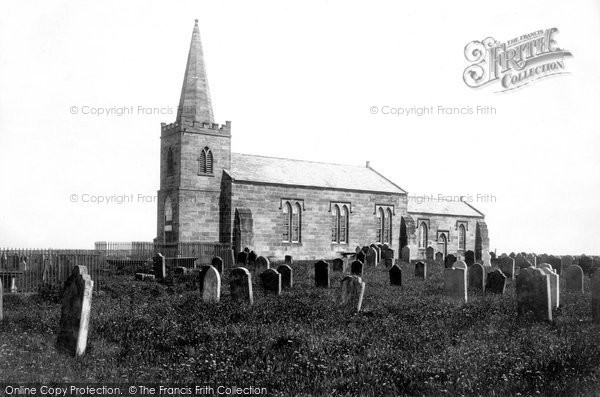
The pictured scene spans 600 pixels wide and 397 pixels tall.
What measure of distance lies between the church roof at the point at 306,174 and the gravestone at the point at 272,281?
62.9ft

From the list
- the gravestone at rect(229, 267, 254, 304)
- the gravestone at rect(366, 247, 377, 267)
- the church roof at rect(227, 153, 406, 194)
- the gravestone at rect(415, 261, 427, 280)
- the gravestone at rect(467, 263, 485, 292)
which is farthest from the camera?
the church roof at rect(227, 153, 406, 194)

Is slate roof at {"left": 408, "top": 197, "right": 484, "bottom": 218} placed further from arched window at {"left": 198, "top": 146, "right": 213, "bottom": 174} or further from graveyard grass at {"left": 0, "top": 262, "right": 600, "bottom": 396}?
graveyard grass at {"left": 0, "top": 262, "right": 600, "bottom": 396}

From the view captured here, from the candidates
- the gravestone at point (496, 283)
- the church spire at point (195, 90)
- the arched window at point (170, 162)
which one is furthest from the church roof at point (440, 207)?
the gravestone at point (496, 283)

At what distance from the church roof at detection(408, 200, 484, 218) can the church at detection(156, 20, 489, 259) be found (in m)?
3.31

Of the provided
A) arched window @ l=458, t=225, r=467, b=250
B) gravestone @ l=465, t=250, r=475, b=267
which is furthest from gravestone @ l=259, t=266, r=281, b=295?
arched window @ l=458, t=225, r=467, b=250

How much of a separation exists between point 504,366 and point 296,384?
114 inches

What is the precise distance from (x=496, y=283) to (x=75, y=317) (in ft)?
39.7

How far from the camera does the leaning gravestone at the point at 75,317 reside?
913 cm

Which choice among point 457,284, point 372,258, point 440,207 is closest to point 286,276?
point 457,284

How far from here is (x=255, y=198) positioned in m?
35.4

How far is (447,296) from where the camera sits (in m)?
15.4

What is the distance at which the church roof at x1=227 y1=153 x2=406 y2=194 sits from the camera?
3656cm

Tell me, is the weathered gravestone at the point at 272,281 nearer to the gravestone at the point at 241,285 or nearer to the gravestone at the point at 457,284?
the gravestone at the point at 241,285

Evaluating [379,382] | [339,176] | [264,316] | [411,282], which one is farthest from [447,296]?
[339,176]
